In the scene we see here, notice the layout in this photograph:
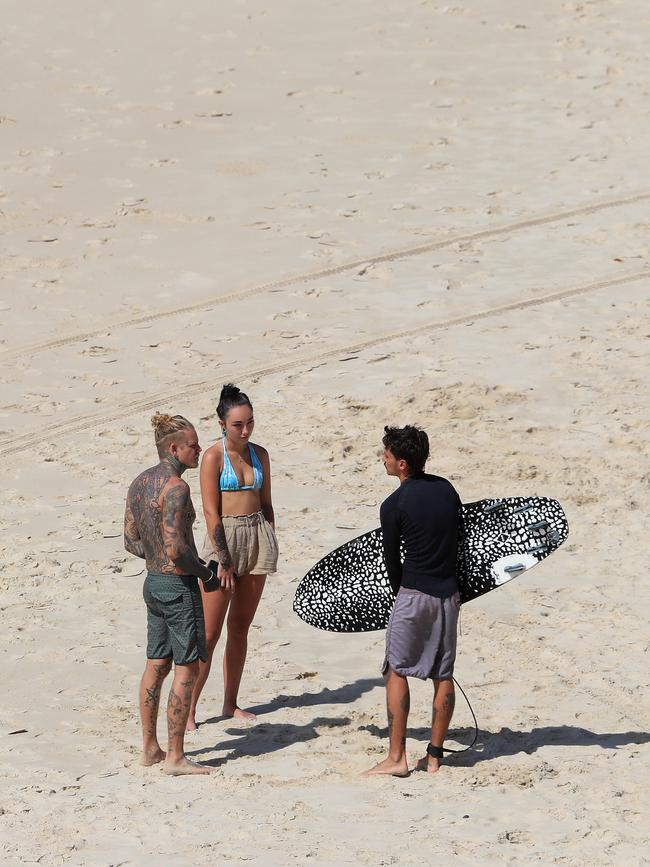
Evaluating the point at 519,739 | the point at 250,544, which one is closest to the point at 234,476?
the point at 250,544

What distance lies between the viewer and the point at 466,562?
23.9 feet

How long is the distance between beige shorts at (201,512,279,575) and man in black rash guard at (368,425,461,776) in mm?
848

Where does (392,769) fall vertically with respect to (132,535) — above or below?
below

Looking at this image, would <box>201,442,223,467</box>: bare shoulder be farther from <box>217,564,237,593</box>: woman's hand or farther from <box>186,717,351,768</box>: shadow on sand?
<box>186,717,351,768</box>: shadow on sand

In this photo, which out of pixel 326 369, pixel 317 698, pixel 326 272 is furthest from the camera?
pixel 326 272

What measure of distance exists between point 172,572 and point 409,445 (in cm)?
128

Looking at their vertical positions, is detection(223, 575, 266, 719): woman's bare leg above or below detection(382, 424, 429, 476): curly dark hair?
below

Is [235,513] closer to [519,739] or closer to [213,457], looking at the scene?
[213,457]

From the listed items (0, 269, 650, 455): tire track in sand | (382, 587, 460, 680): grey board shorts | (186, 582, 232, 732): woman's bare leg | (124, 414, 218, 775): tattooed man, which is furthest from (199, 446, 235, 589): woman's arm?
(0, 269, 650, 455): tire track in sand

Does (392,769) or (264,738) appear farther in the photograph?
(264,738)

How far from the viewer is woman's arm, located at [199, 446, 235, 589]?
7.50 metres

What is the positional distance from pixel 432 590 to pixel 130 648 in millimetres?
2379

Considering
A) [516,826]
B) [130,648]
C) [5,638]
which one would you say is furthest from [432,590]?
[5,638]

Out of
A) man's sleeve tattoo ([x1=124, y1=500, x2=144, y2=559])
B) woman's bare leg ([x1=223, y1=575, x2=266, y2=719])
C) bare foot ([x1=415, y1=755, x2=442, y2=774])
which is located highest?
man's sleeve tattoo ([x1=124, y1=500, x2=144, y2=559])
